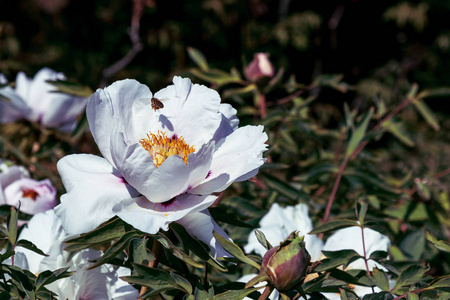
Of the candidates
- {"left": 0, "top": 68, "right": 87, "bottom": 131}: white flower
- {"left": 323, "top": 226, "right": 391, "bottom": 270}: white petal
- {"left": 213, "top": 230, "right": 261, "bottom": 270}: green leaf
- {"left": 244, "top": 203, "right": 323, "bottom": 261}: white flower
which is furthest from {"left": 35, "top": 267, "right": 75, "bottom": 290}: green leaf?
{"left": 0, "top": 68, "right": 87, "bottom": 131}: white flower

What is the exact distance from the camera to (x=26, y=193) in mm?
713

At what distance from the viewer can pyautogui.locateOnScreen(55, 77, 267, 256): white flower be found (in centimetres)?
47

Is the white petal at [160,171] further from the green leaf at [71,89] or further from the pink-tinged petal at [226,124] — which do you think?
the green leaf at [71,89]

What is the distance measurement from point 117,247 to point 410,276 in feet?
0.91

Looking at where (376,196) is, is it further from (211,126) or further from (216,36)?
(216,36)

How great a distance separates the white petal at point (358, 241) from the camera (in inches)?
26.3

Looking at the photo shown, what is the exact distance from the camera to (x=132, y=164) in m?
0.48

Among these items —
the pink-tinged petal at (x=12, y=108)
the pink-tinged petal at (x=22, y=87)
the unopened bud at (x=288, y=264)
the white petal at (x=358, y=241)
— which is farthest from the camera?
the pink-tinged petal at (x=22, y=87)

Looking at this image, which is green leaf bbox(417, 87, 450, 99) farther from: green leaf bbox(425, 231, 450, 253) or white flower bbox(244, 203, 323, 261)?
green leaf bbox(425, 231, 450, 253)

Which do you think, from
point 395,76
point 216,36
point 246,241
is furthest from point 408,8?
point 246,241

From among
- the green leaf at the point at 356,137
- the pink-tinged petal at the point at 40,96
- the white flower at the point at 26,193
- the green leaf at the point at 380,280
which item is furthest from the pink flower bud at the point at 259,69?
the green leaf at the point at 380,280

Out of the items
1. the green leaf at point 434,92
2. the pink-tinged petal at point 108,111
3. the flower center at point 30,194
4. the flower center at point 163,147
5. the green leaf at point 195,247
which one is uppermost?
the pink-tinged petal at point 108,111

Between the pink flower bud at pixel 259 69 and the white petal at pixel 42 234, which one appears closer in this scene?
the white petal at pixel 42 234

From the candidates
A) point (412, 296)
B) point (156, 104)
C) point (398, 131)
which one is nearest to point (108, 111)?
point (156, 104)
